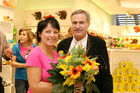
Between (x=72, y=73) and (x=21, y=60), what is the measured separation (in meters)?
2.16

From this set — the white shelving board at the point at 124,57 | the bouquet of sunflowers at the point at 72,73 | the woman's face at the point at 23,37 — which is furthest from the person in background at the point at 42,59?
the white shelving board at the point at 124,57

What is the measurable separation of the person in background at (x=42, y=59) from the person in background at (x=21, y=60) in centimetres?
155

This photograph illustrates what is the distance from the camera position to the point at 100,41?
239 centimetres

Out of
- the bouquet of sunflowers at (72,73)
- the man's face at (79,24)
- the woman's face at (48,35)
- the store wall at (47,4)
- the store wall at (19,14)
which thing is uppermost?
the store wall at (47,4)

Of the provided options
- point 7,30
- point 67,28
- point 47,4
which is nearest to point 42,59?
point 7,30

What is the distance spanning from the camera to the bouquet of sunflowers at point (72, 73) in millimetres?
1718

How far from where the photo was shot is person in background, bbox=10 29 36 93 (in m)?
3.59

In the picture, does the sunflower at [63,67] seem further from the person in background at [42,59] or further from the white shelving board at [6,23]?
the white shelving board at [6,23]

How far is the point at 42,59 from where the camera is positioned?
199cm

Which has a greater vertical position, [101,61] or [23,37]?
[23,37]

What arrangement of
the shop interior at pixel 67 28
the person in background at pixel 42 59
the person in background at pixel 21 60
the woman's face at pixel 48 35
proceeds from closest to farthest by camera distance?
the person in background at pixel 42 59
the woman's face at pixel 48 35
the person in background at pixel 21 60
the shop interior at pixel 67 28

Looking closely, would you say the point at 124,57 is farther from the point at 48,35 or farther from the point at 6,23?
the point at 48,35

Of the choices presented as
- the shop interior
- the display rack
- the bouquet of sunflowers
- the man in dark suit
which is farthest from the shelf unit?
the bouquet of sunflowers

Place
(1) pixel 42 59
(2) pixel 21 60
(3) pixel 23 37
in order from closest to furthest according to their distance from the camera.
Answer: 1. (1) pixel 42 59
2. (2) pixel 21 60
3. (3) pixel 23 37
